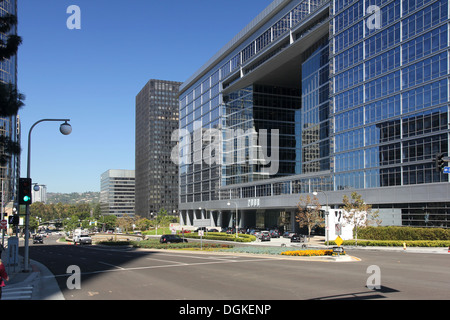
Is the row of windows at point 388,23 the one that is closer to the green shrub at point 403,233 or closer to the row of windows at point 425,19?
the row of windows at point 425,19

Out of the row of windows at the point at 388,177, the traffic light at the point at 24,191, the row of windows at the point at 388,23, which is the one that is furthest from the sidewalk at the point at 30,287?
the row of windows at the point at 388,23

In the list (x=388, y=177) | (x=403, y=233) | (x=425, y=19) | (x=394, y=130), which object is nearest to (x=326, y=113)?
(x=394, y=130)

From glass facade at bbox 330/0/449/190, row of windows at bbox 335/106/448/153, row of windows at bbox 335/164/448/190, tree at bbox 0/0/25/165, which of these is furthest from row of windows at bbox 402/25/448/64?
tree at bbox 0/0/25/165

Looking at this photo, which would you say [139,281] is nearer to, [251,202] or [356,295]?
[356,295]

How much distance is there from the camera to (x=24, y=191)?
25.3 meters

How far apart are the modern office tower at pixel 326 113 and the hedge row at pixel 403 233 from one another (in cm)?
282

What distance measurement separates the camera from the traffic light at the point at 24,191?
82.3 ft

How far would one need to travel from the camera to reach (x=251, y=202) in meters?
102

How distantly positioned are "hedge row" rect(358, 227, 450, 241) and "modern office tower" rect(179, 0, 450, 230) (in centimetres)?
282

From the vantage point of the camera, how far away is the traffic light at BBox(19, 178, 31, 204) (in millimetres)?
25100

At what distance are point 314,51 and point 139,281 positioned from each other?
7456 cm

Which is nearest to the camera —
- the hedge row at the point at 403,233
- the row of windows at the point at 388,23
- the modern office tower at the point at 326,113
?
the hedge row at the point at 403,233

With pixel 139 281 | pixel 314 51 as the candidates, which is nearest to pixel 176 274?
pixel 139 281

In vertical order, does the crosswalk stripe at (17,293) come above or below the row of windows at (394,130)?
below
